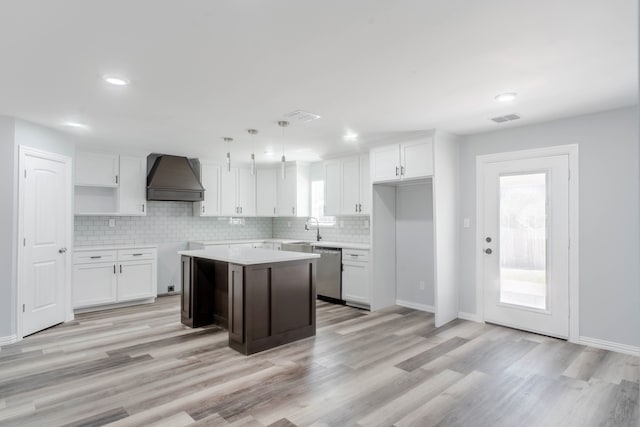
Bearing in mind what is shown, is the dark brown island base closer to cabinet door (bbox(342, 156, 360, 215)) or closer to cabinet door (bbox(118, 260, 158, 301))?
cabinet door (bbox(118, 260, 158, 301))

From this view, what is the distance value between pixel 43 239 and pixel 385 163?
438 centimetres

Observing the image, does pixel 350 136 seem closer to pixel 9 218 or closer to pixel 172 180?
pixel 172 180

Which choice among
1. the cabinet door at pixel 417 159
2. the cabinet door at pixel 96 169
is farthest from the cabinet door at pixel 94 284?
the cabinet door at pixel 417 159

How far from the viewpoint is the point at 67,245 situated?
15.9 ft

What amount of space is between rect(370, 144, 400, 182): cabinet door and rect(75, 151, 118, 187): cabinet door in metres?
3.95

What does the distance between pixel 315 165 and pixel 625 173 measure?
458 centimetres

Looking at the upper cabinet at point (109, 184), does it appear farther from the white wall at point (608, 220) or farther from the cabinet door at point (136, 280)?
the white wall at point (608, 220)

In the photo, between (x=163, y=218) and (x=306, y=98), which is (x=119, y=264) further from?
(x=306, y=98)


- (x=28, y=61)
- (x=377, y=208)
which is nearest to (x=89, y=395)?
(x=28, y=61)

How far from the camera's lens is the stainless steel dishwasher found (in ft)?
19.2

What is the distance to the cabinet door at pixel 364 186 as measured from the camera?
5766 mm

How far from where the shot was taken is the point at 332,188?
6.30 metres

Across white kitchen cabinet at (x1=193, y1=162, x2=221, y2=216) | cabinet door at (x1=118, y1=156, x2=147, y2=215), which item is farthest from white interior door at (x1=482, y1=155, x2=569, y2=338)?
cabinet door at (x1=118, y1=156, x2=147, y2=215)

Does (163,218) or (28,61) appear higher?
(28,61)
